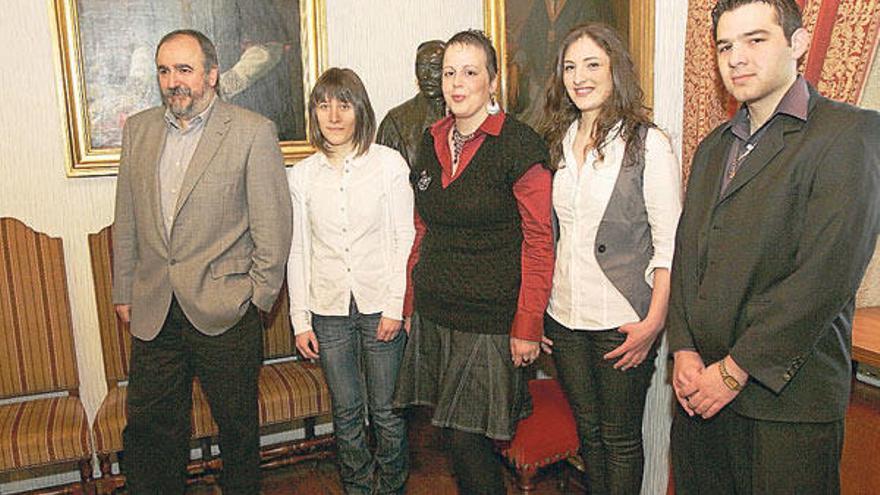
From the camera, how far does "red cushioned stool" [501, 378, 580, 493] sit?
9.21 ft

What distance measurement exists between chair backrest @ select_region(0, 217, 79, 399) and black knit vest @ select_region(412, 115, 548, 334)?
5.89 ft

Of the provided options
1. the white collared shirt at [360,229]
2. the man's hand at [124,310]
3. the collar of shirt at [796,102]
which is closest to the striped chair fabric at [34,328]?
the man's hand at [124,310]

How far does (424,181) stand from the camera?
230 cm

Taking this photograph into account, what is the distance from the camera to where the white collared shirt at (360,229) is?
8.09 ft

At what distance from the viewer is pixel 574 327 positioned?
6.97ft

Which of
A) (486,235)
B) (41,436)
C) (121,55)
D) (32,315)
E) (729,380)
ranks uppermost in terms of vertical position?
(121,55)

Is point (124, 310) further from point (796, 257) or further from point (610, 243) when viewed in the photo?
point (796, 257)

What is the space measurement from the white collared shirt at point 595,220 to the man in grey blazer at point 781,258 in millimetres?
261

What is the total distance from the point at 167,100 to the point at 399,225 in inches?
34.5

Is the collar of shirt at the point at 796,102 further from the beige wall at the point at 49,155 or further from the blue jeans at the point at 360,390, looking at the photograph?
the beige wall at the point at 49,155

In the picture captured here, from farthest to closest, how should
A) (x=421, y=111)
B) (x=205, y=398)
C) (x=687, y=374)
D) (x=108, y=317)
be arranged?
(x=421, y=111)
(x=108, y=317)
(x=205, y=398)
(x=687, y=374)

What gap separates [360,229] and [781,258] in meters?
1.37

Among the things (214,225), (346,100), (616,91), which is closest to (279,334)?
(214,225)

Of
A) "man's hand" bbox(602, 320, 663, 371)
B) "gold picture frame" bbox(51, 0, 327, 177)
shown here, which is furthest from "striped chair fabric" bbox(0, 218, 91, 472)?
"man's hand" bbox(602, 320, 663, 371)
